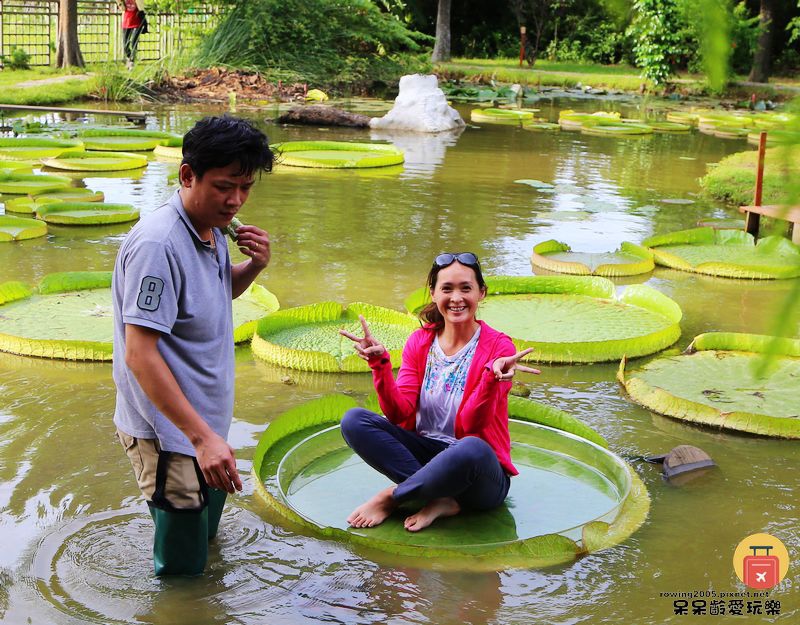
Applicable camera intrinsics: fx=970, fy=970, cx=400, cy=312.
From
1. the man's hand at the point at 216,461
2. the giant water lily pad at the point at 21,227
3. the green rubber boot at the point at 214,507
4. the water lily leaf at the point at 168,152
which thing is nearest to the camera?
the man's hand at the point at 216,461

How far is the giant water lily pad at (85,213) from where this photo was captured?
23.5 ft

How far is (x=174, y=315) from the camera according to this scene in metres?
2.36

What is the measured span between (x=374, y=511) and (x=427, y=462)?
240mm

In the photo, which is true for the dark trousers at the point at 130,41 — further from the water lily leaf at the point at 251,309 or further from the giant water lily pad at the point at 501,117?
the water lily leaf at the point at 251,309

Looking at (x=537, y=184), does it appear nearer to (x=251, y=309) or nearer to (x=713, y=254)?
(x=713, y=254)

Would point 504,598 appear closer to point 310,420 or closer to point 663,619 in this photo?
point 663,619

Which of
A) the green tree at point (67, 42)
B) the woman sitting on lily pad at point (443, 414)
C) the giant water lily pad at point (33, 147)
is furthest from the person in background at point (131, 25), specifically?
the woman sitting on lily pad at point (443, 414)

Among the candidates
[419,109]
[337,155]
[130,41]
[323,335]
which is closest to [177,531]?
[323,335]

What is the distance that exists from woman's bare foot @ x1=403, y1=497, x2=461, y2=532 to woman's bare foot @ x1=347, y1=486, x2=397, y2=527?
0.08 m

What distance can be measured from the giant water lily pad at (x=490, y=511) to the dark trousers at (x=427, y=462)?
0.11 metres

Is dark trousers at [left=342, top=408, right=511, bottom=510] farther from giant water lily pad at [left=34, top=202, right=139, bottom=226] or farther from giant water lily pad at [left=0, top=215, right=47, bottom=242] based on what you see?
giant water lily pad at [left=34, top=202, right=139, bottom=226]

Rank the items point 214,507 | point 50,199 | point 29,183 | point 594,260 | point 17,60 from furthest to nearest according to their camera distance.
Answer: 1. point 17,60
2. point 29,183
3. point 50,199
4. point 594,260
5. point 214,507

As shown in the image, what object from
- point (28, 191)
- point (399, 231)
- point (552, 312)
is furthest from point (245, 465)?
point (28, 191)

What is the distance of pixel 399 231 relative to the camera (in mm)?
7336
